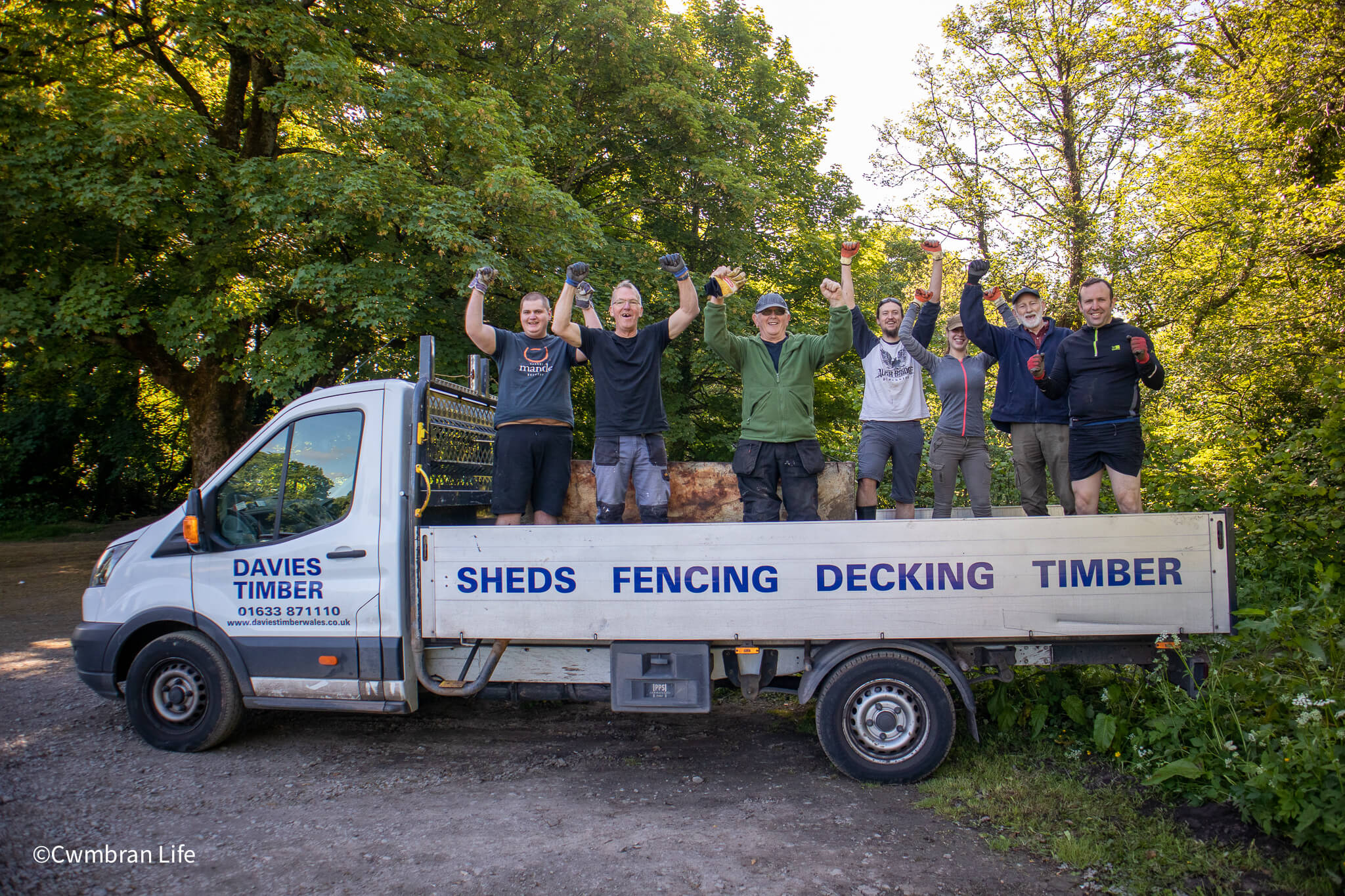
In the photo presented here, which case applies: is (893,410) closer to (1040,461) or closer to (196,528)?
(1040,461)

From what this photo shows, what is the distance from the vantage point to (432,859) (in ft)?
11.0

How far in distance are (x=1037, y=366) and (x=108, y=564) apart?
228 inches

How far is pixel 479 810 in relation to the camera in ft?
12.6

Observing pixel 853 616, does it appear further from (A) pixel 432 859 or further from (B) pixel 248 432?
(B) pixel 248 432

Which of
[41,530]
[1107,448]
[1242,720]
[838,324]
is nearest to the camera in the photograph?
[1242,720]

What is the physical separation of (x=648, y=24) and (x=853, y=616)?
12.5m

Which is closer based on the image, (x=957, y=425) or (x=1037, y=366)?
(x=1037, y=366)

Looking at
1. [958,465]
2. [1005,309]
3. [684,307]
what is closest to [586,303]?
[684,307]

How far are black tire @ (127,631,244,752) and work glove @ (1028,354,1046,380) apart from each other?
508 centimetres

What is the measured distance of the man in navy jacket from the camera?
517 cm

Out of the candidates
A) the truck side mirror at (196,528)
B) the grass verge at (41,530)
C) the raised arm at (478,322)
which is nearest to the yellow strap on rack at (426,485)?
the raised arm at (478,322)

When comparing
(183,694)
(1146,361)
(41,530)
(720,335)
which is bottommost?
(183,694)

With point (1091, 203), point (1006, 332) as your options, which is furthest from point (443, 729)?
point (1091, 203)

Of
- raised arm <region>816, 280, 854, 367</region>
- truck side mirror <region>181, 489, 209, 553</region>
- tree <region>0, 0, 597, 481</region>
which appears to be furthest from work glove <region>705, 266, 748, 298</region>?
tree <region>0, 0, 597, 481</region>
